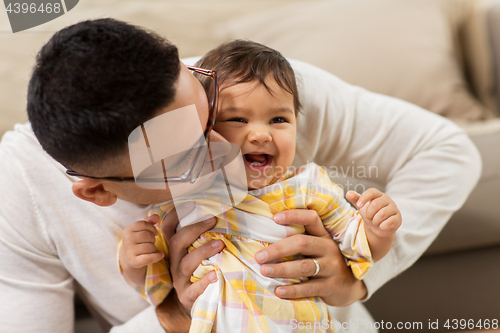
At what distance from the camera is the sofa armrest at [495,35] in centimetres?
128

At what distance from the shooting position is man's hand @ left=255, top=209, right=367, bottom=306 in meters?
0.55

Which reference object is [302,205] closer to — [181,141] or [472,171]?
[181,141]

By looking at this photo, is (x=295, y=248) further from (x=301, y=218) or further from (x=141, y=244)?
(x=141, y=244)

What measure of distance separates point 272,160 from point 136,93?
23cm

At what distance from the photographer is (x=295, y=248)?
22.3 inches

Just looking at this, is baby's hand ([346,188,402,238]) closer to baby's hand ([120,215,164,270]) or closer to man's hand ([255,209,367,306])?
man's hand ([255,209,367,306])

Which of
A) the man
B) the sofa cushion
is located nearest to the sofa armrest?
the sofa cushion

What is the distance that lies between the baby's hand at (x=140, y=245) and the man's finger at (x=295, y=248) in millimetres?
151

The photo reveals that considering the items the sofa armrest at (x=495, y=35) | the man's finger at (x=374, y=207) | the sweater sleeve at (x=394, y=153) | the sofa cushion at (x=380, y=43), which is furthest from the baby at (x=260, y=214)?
the sofa armrest at (x=495, y=35)

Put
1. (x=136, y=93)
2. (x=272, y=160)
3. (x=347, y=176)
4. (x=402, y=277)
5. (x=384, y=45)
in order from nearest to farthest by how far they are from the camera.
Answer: (x=136, y=93) < (x=272, y=160) < (x=347, y=176) < (x=402, y=277) < (x=384, y=45)

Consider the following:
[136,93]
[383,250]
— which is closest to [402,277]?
[383,250]

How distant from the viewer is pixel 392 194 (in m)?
0.71

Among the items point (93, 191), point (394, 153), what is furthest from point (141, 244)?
point (394, 153)

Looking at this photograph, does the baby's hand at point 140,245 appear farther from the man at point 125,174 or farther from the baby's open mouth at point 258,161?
the baby's open mouth at point 258,161
